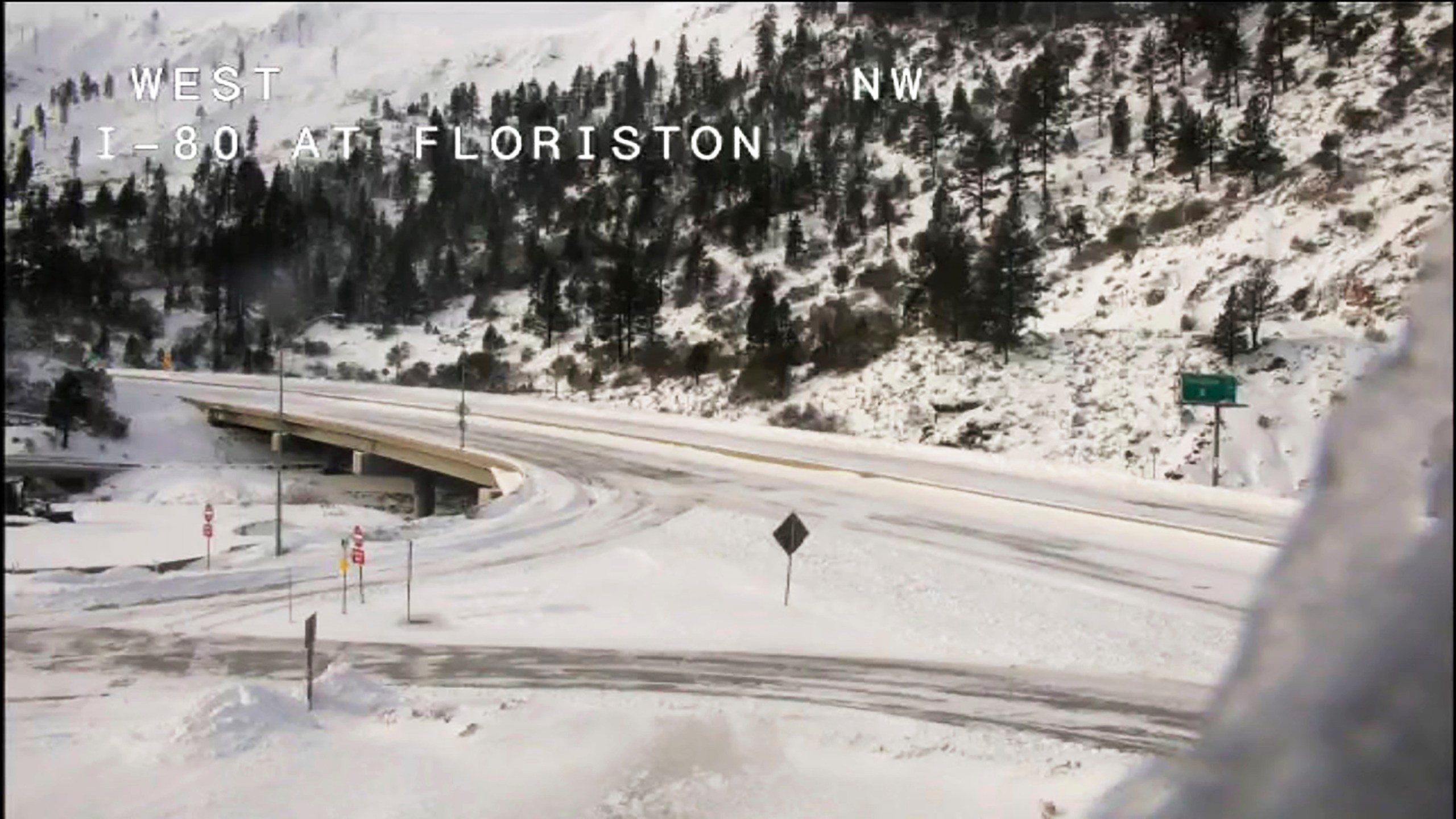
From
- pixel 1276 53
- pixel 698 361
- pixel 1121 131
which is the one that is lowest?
pixel 698 361

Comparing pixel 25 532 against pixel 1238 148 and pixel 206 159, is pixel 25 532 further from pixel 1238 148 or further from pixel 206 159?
pixel 206 159

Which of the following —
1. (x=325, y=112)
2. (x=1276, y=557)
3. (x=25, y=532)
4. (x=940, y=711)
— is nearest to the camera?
(x=1276, y=557)

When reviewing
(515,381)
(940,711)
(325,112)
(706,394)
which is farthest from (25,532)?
(325,112)

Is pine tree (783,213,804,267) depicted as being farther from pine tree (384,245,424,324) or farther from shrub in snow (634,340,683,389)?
pine tree (384,245,424,324)

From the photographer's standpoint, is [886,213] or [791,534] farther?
[886,213]

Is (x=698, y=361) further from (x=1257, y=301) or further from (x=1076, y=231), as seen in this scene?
(x=1257, y=301)

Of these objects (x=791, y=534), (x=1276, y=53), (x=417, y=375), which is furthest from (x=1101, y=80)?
(x=791, y=534)

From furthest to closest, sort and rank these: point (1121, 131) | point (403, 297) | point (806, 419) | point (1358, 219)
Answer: point (403, 297)
point (1121, 131)
point (806, 419)
point (1358, 219)

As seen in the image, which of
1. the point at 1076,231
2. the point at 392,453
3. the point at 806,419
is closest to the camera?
the point at 392,453
